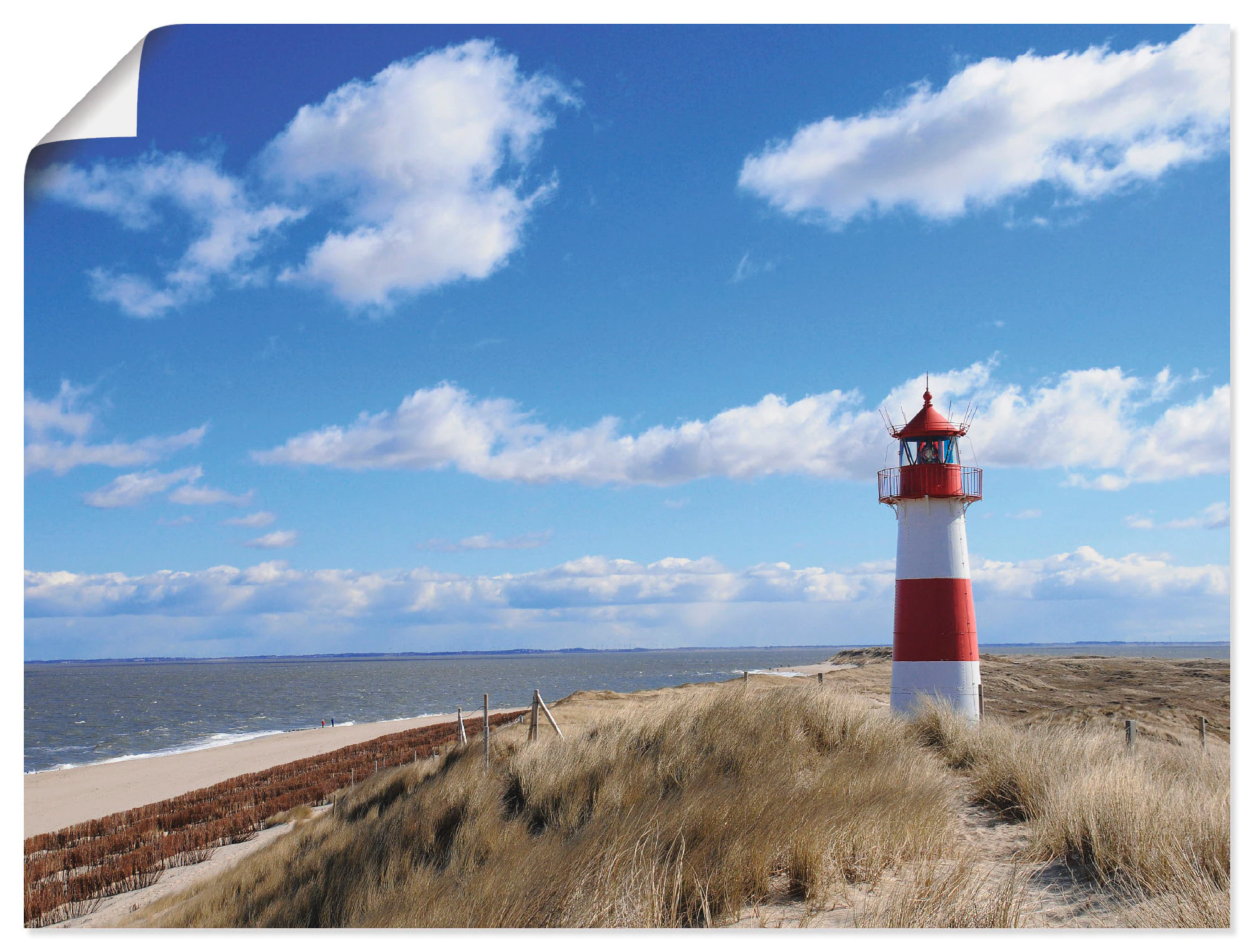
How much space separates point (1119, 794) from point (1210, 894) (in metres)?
0.75

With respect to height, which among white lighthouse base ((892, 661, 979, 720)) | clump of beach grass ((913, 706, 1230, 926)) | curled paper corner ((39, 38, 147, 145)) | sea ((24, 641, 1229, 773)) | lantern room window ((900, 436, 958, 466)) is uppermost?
curled paper corner ((39, 38, 147, 145))

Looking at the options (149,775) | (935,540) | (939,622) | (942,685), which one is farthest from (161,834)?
(149,775)

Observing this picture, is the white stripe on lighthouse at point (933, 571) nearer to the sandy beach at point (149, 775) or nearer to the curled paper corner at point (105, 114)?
the curled paper corner at point (105, 114)

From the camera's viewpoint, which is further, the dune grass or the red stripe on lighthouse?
the red stripe on lighthouse

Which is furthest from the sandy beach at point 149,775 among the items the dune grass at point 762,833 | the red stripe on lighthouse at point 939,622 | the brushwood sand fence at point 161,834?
the red stripe on lighthouse at point 939,622

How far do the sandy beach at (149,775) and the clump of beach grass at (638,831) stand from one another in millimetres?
14018

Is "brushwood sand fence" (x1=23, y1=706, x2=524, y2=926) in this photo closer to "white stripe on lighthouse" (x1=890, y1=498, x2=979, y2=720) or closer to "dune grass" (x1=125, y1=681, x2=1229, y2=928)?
"dune grass" (x1=125, y1=681, x2=1229, y2=928)

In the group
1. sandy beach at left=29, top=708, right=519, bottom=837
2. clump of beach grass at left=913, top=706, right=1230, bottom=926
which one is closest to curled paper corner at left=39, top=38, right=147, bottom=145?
clump of beach grass at left=913, top=706, right=1230, bottom=926

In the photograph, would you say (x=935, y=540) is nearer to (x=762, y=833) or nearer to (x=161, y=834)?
(x=762, y=833)

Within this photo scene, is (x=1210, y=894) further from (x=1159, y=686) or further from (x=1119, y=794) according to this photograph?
(x=1159, y=686)

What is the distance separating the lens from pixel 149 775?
24969 mm

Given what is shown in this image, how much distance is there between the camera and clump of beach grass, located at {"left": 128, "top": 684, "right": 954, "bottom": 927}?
3766 millimetres

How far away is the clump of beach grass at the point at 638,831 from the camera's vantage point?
12.4 ft

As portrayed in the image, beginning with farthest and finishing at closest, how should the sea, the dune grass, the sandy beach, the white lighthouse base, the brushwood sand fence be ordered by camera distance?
the sea
the sandy beach
the white lighthouse base
the brushwood sand fence
the dune grass
